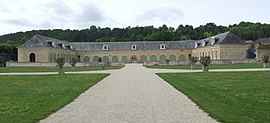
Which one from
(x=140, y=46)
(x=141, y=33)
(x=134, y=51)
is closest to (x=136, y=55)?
(x=134, y=51)

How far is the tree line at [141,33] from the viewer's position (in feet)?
301

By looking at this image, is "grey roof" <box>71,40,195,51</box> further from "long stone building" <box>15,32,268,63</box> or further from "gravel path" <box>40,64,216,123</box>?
"gravel path" <box>40,64,216,123</box>

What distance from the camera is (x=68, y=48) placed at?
2623 inches

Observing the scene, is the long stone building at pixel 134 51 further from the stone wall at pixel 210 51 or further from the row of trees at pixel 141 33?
the row of trees at pixel 141 33

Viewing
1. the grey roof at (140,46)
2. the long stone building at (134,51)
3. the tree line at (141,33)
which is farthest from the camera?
the tree line at (141,33)

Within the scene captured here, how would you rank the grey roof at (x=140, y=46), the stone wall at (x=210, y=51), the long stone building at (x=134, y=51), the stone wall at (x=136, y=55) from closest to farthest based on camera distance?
the stone wall at (x=210, y=51) < the long stone building at (x=134, y=51) < the stone wall at (x=136, y=55) < the grey roof at (x=140, y=46)

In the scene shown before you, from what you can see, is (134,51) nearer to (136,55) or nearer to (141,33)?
(136,55)

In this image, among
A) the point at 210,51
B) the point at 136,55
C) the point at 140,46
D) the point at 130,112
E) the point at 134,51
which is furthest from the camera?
the point at 140,46

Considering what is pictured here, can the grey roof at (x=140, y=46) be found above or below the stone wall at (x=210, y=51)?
above

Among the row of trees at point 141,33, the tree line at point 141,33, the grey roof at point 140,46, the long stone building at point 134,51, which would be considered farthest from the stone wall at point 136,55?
the row of trees at point 141,33

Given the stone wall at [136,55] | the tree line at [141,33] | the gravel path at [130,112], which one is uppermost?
the tree line at [141,33]

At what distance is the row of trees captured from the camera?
92000mm

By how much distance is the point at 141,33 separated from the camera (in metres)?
103

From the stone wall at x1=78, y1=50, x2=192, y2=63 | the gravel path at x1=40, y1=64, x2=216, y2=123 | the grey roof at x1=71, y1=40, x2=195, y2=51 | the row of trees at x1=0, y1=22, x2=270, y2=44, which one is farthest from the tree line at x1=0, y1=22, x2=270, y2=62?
the gravel path at x1=40, y1=64, x2=216, y2=123
